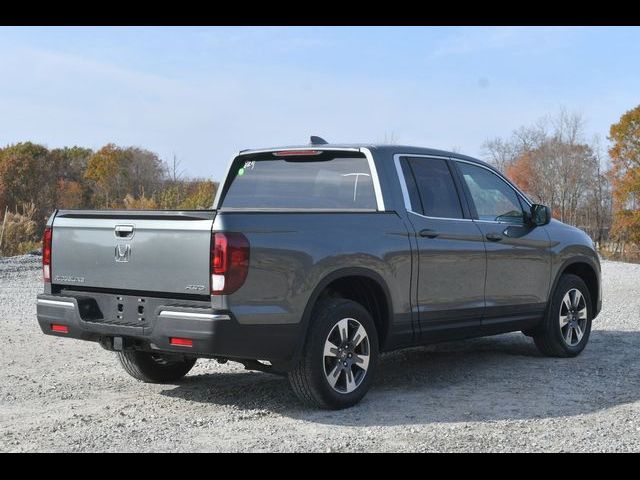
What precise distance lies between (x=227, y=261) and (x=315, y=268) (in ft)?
2.38

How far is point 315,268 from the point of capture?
5824mm

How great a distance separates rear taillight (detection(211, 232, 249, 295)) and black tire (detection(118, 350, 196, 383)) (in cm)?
168

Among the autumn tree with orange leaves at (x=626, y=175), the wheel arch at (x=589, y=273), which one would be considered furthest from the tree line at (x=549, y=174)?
the wheel arch at (x=589, y=273)

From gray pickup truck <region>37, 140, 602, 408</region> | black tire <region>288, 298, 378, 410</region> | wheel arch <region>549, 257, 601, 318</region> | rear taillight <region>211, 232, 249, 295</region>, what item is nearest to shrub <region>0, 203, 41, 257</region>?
gray pickup truck <region>37, 140, 602, 408</region>

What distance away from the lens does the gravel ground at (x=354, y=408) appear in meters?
5.24

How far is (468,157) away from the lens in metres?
7.63

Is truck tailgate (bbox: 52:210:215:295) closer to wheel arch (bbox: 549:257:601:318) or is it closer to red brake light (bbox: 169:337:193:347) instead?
red brake light (bbox: 169:337:193:347)

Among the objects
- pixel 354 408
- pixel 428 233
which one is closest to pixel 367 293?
pixel 428 233

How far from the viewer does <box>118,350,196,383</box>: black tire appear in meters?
6.94
